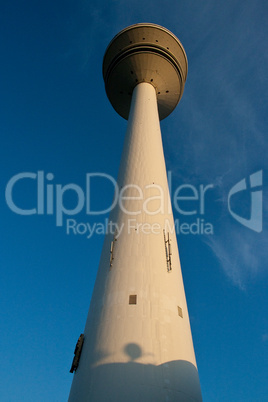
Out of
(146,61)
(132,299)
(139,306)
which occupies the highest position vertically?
(146,61)

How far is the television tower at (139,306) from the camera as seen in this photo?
25.7ft

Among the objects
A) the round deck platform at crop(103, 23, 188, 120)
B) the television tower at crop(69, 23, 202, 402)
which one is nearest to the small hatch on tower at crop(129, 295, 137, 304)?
the television tower at crop(69, 23, 202, 402)

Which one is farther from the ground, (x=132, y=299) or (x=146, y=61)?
(x=146, y=61)

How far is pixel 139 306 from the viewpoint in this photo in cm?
933

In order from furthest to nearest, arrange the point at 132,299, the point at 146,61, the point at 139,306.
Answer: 1. the point at 146,61
2. the point at 132,299
3. the point at 139,306

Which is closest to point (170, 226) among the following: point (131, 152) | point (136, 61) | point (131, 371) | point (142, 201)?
point (142, 201)

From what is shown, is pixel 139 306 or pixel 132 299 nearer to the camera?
pixel 139 306

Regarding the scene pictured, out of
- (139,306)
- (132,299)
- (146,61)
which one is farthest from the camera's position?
(146,61)

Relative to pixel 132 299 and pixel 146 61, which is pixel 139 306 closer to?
pixel 132 299

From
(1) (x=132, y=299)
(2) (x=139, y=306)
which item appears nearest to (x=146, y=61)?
(1) (x=132, y=299)

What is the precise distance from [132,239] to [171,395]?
17.0 feet

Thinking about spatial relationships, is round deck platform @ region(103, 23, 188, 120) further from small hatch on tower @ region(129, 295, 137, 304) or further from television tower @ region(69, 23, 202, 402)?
small hatch on tower @ region(129, 295, 137, 304)

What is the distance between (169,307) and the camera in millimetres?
9617

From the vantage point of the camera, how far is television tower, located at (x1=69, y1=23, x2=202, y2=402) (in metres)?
7.84
